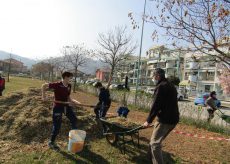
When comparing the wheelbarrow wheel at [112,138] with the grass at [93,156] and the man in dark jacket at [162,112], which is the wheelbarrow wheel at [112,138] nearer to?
the grass at [93,156]

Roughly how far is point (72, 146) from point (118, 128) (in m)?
1.14

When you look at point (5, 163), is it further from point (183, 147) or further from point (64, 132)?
point (183, 147)

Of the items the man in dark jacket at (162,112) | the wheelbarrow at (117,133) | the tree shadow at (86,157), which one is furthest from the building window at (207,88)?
the man in dark jacket at (162,112)

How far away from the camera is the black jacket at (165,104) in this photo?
4.53 meters

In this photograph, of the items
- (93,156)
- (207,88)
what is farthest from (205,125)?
(207,88)

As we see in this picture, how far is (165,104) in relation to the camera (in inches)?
179

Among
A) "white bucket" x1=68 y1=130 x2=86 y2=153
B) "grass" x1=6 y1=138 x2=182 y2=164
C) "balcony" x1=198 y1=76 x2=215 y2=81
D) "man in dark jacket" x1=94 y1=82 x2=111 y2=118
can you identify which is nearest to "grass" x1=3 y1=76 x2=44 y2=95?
"man in dark jacket" x1=94 y1=82 x2=111 y2=118

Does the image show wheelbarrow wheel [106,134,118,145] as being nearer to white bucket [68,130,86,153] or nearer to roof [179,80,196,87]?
white bucket [68,130,86,153]

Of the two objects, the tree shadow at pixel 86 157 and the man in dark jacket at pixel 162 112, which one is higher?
the man in dark jacket at pixel 162 112

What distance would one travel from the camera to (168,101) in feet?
14.9

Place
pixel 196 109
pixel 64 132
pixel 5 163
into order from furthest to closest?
pixel 196 109, pixel 64 132, pixel 5 163

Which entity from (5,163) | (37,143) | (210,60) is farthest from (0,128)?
(210,60)

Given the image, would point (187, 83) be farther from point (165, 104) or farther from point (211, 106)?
point (165, 104)

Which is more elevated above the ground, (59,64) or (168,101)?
(59,64)
